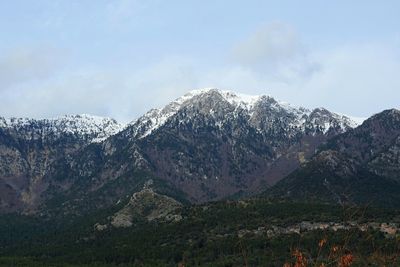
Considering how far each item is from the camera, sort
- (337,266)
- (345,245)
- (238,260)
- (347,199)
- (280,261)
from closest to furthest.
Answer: (345,245) → (337,266) → (347,199) → (280,261) → (238,260)

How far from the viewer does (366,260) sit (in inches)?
489

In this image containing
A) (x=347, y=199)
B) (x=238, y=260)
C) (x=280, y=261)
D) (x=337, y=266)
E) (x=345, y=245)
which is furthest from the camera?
(x=238, y=260)

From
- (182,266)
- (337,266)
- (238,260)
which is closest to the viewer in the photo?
(337,266)

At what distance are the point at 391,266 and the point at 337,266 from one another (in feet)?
4.37

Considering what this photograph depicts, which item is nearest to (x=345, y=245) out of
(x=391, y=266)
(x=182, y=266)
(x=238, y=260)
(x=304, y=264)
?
(x=304, y=264)

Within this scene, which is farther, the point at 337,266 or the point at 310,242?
the point at 310,242

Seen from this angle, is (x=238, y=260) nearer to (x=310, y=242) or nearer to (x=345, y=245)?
(x=310, y=242)

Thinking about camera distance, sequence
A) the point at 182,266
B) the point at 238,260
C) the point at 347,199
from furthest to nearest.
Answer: the point at 238,260
the point at 347,199
the point at 182,266

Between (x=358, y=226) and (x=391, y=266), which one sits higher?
(x=358, y=226)

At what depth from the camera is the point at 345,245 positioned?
32.6 feet

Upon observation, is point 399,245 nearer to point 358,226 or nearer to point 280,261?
point 358,226

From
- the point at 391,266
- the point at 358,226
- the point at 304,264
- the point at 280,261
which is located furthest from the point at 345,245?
the point at 280,261

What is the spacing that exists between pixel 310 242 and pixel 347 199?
7158 inches

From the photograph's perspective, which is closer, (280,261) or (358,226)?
(358,226)
